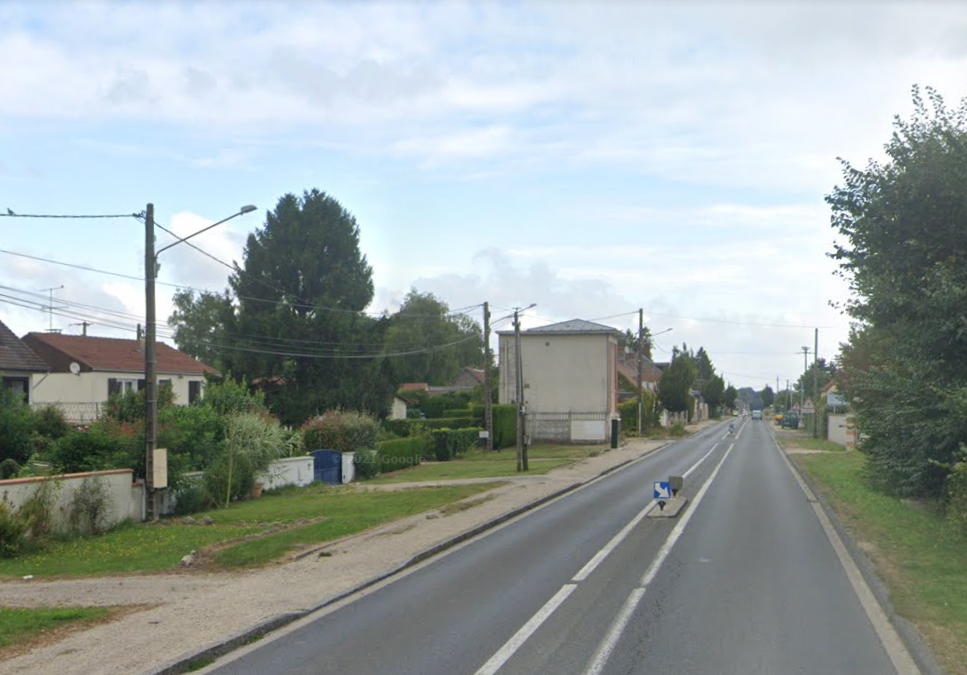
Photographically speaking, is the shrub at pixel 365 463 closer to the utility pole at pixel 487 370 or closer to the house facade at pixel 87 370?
the utility pole at pixel 487 370

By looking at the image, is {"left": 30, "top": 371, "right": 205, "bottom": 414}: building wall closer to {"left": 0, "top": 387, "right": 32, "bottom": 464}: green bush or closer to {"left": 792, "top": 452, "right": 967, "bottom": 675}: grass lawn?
{"left": 0, "top": 387, "right": 32, "bottom": 464}: green bush

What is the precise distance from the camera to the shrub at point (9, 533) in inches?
701

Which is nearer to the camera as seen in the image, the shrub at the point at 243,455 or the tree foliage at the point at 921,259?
the tree foliage at the point at 921,259

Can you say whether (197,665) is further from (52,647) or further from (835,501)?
(835,501)

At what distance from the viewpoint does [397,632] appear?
10.4 meters

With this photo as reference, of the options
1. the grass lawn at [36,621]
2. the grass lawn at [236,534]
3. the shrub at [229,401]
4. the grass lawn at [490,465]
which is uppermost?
the shrub at [229,401]

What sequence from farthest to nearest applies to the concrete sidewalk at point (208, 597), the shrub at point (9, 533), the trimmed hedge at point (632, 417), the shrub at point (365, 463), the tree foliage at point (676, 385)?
the tree foliage at point (676, 385) < the trimmed hedge at point (632, 417) < the shrub at point (365, 463) < the shrub at point (9, 533) < the concrete sidewalk at point (208, 597)

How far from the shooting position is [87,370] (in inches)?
2053

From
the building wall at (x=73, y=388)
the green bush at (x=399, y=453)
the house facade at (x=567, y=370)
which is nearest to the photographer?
the green bush at (x=399, y=453)

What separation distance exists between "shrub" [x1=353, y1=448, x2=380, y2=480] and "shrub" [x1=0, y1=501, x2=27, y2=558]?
19.4m

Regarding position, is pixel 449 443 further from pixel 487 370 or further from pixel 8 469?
pixel 8 469

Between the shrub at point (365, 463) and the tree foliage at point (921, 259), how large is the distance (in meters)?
21.4

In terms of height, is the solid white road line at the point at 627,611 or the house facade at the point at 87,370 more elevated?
the house facade at the point at 87,370

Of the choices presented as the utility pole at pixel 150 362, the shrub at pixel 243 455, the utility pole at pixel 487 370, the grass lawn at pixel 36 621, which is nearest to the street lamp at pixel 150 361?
the utility pole at pixel 150 362
